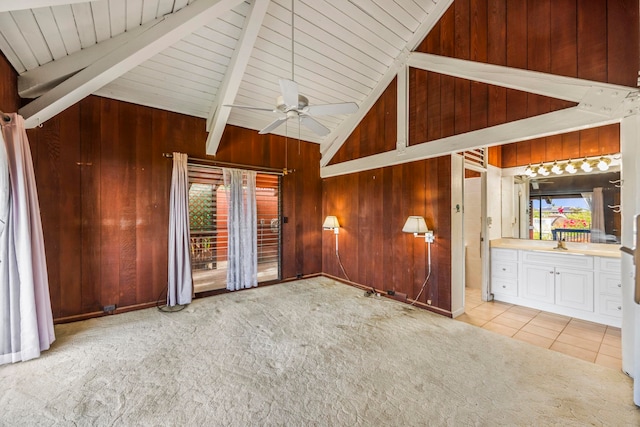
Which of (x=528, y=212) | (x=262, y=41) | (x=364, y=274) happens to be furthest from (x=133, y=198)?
(x=528, y=212)

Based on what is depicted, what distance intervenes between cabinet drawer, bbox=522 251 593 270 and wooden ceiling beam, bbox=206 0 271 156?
4678 millimetres

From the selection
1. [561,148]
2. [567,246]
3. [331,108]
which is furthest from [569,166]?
[331,108]

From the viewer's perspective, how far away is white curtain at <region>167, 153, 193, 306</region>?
392cm

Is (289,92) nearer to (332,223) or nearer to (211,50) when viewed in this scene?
(211,50)

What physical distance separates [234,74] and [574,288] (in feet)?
17.4

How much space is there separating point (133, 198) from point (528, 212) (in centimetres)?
637

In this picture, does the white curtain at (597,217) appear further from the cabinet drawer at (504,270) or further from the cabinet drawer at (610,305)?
the cabinet drawer at (504,270)

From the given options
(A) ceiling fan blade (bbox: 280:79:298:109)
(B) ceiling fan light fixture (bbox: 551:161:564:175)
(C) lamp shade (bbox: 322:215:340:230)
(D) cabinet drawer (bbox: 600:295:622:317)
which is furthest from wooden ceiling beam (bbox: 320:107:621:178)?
(D) cabinet drawer (bbox: 600:295:622:317)

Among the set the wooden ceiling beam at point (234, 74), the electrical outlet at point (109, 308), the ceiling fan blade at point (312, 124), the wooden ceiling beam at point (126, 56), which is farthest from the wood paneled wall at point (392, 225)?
the electrical outlet at point (109, 308)

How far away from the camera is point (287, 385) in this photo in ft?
6.99

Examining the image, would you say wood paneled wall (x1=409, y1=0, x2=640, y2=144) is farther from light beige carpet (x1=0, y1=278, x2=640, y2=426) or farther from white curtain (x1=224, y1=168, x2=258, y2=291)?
white curtain (x1=224, y1=168, x2=258, y2=291)

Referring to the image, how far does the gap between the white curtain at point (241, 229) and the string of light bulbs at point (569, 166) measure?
190 inches

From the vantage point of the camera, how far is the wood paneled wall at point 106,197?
10.9ft

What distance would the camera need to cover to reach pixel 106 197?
3611mm
